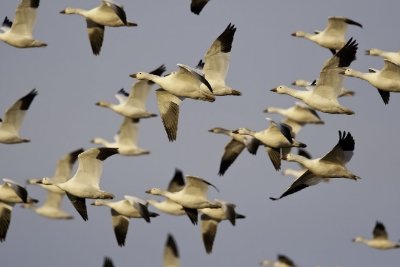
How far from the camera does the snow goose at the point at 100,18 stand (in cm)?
2106

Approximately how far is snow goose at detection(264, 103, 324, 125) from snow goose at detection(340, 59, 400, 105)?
5517 millimetres

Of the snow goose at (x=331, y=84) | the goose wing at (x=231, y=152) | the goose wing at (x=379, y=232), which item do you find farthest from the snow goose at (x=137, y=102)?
the snow goose at (x=331, y=84)

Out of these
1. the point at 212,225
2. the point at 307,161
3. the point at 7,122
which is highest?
the point at 307,161

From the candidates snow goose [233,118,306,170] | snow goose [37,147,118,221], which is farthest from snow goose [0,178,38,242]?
snow goose [233,118,306,170]

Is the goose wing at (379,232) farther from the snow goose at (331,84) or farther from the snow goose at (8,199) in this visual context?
the snow goose at (8,199)

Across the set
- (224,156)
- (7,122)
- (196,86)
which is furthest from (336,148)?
(7,122)

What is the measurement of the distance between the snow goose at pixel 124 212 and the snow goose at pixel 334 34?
4.37m

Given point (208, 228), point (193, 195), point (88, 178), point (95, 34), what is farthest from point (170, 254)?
point (95, 34)

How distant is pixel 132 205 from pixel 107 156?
2474 millimetres

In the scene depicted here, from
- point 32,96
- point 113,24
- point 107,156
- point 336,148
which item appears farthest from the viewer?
point 32,96

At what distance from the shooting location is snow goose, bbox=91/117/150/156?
27.0 meters

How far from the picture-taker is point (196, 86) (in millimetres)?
20406

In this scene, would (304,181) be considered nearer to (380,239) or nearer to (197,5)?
(197,5)

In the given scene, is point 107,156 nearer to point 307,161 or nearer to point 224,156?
point 307,161
